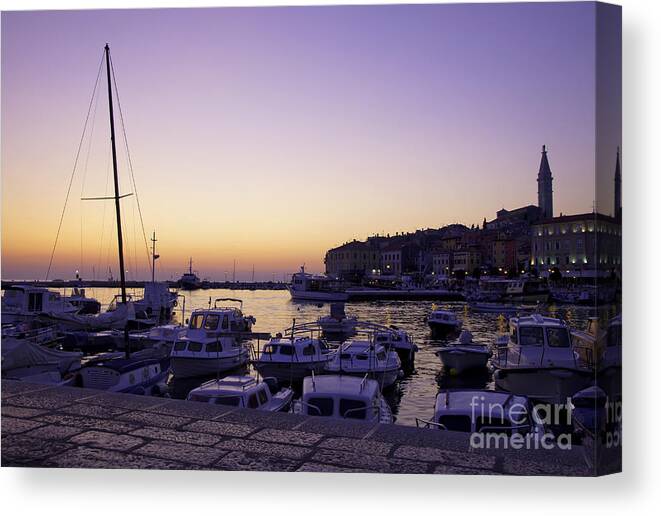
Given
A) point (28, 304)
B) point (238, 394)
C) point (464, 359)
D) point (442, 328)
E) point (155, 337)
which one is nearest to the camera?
point (238, 394)

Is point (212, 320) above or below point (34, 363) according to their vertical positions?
above

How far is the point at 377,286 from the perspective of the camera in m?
82.3

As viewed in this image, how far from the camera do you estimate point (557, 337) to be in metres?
13.2

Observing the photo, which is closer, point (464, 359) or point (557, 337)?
point (557, 337)

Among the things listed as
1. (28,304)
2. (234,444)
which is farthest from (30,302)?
(234,444)

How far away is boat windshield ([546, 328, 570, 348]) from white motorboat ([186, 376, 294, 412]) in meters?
6.01

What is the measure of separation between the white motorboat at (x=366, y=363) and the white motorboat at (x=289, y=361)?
25.4 inches

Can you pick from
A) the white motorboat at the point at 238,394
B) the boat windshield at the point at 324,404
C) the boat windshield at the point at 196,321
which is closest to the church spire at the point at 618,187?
the boat windshield at the point at 324,404

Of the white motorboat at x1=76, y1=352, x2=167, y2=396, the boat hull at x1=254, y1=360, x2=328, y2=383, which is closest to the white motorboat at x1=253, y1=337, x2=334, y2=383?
the boat hull at x1=254, y1=360, x2=328, y2=383

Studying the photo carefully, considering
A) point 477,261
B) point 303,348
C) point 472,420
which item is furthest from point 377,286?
point 472,420

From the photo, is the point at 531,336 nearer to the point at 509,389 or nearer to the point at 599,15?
the point at 509,389

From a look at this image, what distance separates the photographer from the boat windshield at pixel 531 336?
1331 cm

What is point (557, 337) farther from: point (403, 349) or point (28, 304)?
point (28, 304)

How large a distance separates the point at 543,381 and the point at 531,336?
4.24 feet
